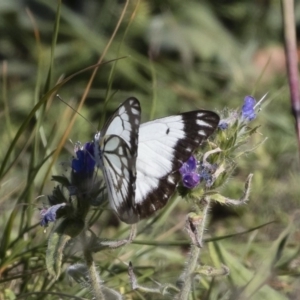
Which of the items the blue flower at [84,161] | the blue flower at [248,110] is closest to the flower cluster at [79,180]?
the blue flower at [84,161]

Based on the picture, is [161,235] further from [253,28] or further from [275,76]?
[253,28]

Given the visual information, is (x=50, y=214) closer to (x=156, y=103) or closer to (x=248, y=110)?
(x=248, y=110)

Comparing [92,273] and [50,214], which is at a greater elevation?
[50,214]

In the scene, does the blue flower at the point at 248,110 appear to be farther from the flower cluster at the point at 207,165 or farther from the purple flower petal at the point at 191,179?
the purple flower petal at the point at 191,179

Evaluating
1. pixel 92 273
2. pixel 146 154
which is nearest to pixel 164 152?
pixel 146 154

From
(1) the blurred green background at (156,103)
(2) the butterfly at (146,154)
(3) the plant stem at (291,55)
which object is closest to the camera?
(3) the plant stem at (291,55)
